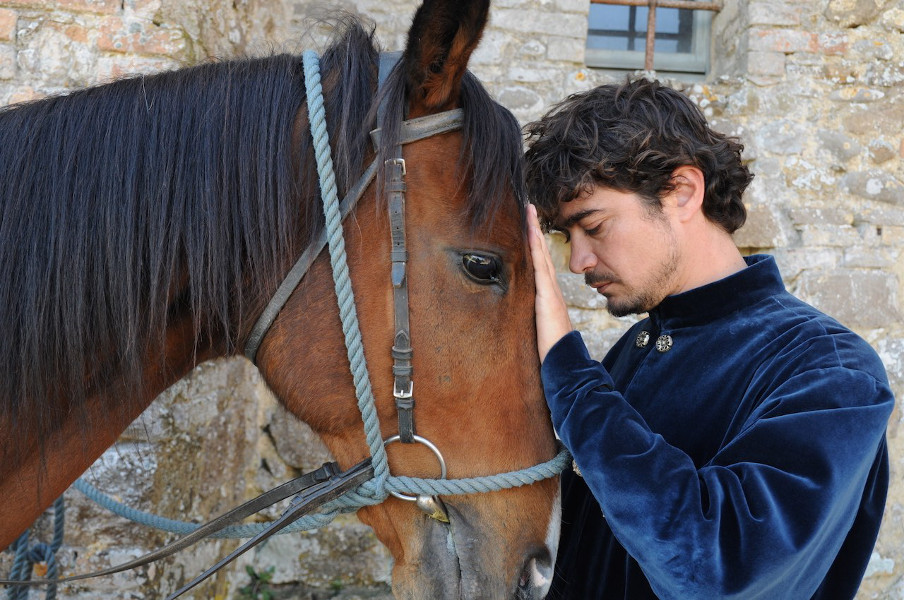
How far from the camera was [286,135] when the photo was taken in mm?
1155

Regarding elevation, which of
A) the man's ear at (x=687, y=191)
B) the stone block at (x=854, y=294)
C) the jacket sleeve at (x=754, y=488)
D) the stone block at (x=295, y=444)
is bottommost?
the stone block at (x=295, y=444)

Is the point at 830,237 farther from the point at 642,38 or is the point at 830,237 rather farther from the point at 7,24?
the point at 7,24

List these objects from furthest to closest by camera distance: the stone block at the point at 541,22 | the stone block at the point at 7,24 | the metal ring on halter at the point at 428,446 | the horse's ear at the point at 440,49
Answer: the stone block at the point at 541,22 → the stone block at the point at 7,24 → the metal ring on halter at the point at 428,446 → the horse's ear at the point at 440,49

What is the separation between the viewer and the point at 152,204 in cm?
109

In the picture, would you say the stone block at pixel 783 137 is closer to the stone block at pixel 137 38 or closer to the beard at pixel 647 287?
the beard at pixel 647 287

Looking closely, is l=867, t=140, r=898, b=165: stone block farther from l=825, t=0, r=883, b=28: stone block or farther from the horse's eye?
the horse's eye

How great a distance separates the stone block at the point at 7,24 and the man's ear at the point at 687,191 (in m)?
2.08

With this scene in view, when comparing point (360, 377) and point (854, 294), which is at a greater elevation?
point (360, 377)

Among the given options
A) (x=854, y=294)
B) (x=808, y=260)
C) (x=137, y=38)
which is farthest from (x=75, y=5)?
(x=854, y=294)

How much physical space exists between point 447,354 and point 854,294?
2.30m

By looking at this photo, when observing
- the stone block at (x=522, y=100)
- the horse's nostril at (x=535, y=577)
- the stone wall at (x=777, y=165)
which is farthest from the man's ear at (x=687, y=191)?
the stone block at (x=522, y=100)

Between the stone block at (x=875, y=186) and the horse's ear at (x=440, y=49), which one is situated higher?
the horse's ear at (x=440, y=49)

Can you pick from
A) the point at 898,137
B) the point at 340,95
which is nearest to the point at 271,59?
the point at 340,95

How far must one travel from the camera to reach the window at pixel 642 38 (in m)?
3.09
